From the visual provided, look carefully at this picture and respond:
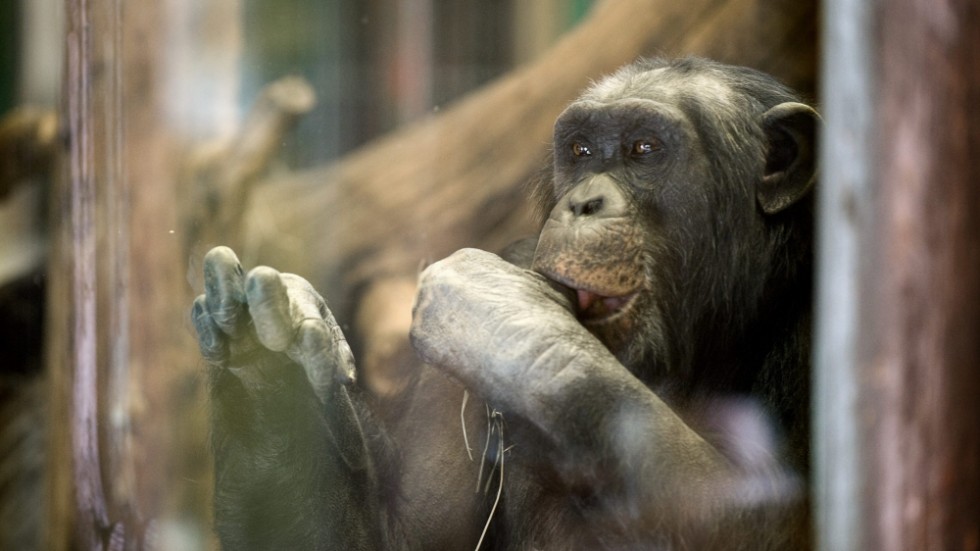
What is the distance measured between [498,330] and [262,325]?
0.35m

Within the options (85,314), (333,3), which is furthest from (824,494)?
(85,314)

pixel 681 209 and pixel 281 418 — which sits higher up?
pixel 681 209

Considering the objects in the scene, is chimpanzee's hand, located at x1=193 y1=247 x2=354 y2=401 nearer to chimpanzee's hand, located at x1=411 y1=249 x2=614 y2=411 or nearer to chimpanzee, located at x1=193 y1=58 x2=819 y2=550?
chimpanzee, located at x1=193 y1=58 x2=819 y2=550

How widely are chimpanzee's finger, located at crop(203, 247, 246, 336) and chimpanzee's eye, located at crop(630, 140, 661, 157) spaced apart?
0.68 meters

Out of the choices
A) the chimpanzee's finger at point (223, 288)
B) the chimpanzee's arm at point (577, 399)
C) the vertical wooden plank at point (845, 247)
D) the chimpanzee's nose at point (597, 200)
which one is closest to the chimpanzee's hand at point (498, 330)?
the chimpanzee's arm at point (577, 399)

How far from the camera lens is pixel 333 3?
177 centimetres

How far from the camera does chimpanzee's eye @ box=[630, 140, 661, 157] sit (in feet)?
5.41

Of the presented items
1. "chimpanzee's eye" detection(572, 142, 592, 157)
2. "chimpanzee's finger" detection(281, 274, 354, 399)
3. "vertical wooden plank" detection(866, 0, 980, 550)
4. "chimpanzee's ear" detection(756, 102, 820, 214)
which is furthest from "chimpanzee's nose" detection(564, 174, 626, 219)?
"vertical wooden plank" detection(866, 0, 980, 550)

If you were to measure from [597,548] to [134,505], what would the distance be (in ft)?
2.72

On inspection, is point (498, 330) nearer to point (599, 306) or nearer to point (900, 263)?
point (599, 306)

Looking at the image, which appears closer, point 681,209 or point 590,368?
point 590,368

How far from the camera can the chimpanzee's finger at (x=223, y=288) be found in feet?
4.72

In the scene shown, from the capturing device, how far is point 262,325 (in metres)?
1.43

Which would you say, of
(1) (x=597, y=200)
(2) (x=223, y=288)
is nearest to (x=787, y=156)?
(1) (x=597, y=200)
